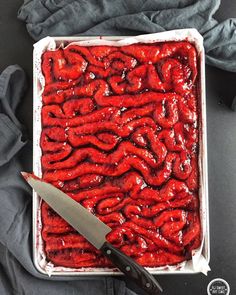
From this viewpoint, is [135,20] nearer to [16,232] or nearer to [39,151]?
A: [39,151]

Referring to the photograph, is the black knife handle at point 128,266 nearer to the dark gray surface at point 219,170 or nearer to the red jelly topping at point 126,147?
the red jelly topping at point 126,147

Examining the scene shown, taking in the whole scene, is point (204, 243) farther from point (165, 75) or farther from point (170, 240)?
point (165, 75)

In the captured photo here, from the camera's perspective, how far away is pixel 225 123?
148cm

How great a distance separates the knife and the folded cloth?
0.10 meters

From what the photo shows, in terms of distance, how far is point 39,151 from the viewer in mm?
1368

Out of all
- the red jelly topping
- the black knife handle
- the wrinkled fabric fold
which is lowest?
the black knife handle

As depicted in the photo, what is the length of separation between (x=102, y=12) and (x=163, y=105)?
288 millimetres

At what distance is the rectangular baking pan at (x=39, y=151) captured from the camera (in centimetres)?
132

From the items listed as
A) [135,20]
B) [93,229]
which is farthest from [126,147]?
[135,20]

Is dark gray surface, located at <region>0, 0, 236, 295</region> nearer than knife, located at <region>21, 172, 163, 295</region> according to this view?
No

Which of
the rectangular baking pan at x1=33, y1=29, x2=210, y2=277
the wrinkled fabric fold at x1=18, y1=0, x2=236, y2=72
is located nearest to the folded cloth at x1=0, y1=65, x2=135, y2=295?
the rectangular baking pan at x1=33, y1=29, x2=210, y2=277

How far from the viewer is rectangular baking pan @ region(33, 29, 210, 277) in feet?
4.34

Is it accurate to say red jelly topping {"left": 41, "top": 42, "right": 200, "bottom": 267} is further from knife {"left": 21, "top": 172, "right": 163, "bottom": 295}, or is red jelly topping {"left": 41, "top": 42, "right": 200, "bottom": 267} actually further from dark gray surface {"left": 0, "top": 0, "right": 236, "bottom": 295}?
dark gray surface {"left": 0, "top": 0, "right": 236, "bottom": 295}

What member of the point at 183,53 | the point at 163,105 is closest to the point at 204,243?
the point at 163,105
